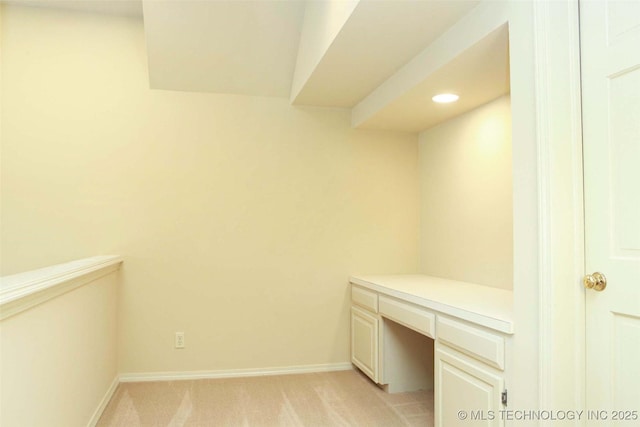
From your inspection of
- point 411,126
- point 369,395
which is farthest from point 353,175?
point 369,395

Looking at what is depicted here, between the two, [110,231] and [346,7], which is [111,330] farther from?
[346,7]

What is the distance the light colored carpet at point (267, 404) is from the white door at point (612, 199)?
1346 mm

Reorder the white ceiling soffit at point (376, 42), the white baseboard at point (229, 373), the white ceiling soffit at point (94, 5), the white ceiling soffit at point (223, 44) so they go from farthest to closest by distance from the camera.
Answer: the white baseboard at point (229, 373)
the white ceiling soffit at point (94, 5)
the white ceiling soffit at point (223, 44)
the white ceiling soffit at point (376, 42)

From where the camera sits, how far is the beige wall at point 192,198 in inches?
134

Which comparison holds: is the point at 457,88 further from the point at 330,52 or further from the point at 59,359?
the point at 59,359

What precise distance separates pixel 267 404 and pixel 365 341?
87cm

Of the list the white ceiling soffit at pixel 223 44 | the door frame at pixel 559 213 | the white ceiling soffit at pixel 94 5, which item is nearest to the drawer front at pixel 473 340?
the door frame at pixel 559 213

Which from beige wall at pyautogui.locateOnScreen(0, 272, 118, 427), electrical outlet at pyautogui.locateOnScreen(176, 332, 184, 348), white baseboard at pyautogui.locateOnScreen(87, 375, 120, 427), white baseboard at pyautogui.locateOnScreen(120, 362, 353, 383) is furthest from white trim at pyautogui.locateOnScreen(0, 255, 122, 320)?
white baseboard at pyautogui.locateOnScreen(120, 362, 353, 383)

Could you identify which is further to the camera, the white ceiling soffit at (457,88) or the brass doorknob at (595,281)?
the white ceiling soffit at (457,88)

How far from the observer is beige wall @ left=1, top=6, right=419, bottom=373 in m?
3.40

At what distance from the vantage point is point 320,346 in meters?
3.83

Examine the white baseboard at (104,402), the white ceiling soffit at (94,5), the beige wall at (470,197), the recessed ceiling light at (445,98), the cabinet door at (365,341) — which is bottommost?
the white baseboard at (104,402)

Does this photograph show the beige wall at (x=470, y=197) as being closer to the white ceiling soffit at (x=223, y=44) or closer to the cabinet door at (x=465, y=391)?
the cabinet door at (x=465, y=391)

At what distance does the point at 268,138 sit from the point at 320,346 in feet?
5.72
